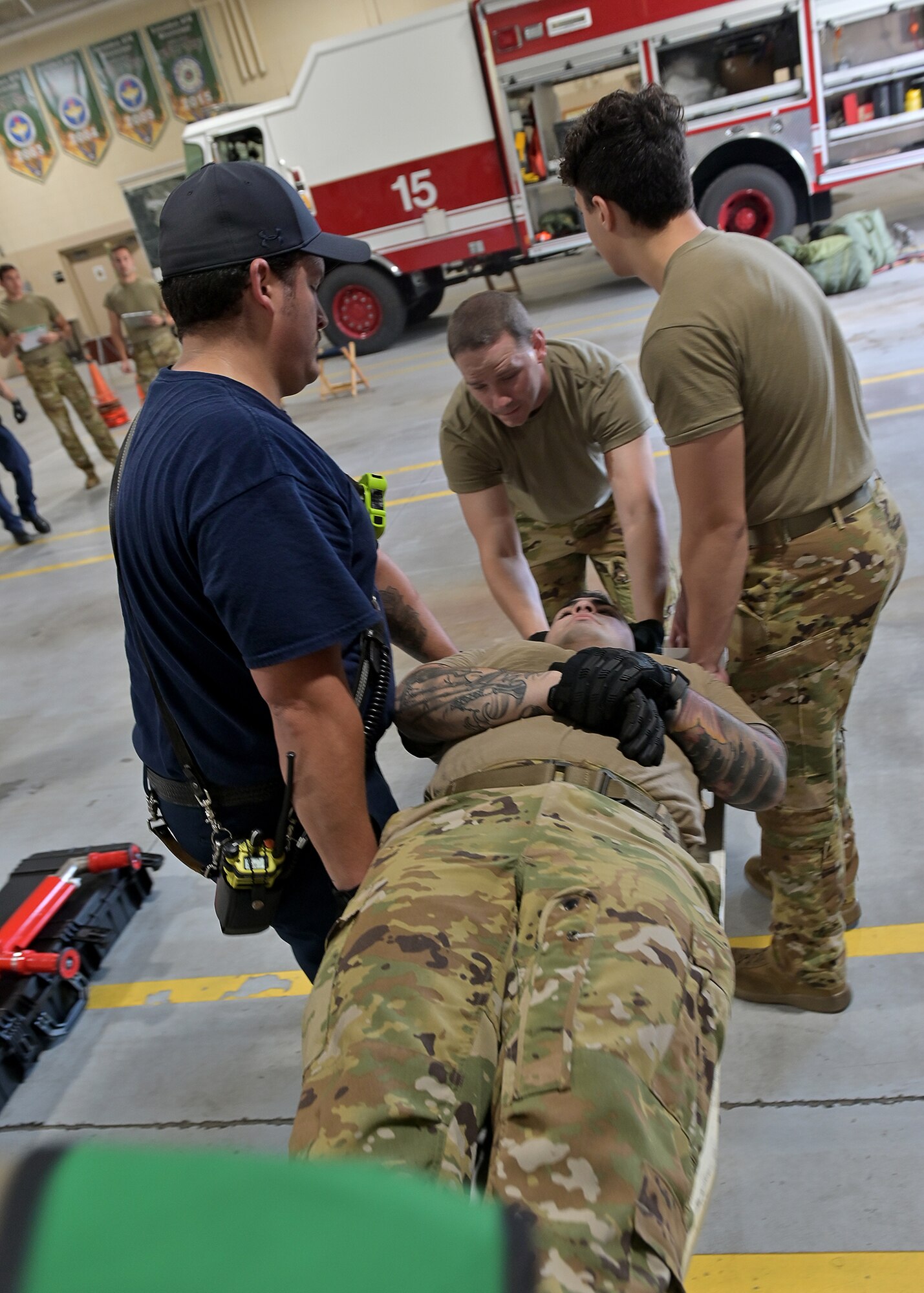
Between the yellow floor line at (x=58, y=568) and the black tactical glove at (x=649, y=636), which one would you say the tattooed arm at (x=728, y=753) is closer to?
the black tactical glove at (x=649, y=636)

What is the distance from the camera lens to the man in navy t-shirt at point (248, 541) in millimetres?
1424

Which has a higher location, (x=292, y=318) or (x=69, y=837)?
(x=292, y=318)

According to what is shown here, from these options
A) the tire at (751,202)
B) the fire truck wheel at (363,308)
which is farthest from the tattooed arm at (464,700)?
Result: the fire truck wheel at (363,308)

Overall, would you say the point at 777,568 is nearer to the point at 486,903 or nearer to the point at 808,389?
the point at 808,389

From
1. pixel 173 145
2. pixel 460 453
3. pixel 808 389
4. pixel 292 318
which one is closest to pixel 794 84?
pixel 460 453

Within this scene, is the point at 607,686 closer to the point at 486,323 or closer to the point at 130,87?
the point at 486,323

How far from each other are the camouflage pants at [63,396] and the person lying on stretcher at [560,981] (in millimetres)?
8627

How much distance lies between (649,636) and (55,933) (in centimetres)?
241

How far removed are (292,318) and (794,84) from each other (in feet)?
33.6

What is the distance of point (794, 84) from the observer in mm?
9484

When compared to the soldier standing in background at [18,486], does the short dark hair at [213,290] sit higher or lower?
higher

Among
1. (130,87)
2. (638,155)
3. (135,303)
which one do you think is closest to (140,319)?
(135,303)

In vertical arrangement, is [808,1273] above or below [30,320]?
below

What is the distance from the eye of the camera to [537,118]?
10.4 metres
